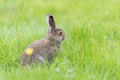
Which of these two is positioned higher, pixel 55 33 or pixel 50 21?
pixel 50 21

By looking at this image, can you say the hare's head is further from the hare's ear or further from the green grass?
the green grass

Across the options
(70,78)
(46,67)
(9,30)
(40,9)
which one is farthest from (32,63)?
(40,9)

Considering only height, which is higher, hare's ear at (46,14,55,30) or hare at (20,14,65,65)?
hare's ear at (46,14,55,30)

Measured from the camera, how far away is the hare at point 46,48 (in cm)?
487

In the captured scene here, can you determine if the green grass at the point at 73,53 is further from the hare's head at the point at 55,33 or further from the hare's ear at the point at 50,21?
the hare's ear at the point at 50,21

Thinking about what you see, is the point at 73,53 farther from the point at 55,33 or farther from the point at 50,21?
the point at 50,21

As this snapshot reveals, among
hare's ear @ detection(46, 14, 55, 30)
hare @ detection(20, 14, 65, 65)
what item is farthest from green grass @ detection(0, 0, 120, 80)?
hare's ear @ detection(46, 14, 55, 30)

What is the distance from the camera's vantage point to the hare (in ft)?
16.0

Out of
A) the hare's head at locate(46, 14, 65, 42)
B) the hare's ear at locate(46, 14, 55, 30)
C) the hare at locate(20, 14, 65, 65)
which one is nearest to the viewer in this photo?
the hare at locate(20, 14, 65, 65)

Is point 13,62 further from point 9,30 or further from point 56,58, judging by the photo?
point 9,30

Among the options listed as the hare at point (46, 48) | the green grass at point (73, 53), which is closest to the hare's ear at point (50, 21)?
the hare at point (46, 48)

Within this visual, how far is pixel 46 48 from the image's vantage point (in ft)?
16.6

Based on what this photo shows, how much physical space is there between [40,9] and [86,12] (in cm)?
93

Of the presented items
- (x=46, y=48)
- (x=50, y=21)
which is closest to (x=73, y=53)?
(x=46, y=48)
